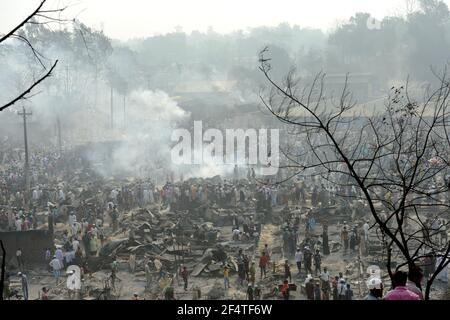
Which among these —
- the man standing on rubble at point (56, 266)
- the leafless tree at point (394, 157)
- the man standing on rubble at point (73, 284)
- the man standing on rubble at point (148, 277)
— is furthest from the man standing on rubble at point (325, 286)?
the man standing on rubble at point (56, 266)

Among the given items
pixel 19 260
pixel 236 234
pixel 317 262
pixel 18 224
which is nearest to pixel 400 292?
pixel 317 262

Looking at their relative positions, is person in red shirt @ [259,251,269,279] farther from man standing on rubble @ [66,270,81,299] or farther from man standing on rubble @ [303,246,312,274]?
man standing on rubble @ [66,270,81,299]

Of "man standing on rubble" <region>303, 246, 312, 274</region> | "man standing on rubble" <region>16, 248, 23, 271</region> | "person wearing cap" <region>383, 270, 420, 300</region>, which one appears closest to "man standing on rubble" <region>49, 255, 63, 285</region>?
"man standing on rubble" <region>16, 248, 23, 271</region>

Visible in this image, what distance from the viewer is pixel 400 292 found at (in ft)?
11.2

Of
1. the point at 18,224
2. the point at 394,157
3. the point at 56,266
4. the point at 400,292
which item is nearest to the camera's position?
the point at 400,292

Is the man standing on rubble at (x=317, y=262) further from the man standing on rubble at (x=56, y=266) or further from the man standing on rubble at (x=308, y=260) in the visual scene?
the man standing on rubble at (x=56, y=266)

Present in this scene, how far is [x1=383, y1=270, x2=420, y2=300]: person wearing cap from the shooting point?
336 centimetres

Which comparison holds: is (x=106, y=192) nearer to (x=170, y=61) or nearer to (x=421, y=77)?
(x=421, y=77)

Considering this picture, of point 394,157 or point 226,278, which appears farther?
point 226,278

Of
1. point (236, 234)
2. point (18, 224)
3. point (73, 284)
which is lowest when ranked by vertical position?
point (73, 284)

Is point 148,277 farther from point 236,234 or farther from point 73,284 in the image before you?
point 236,234
